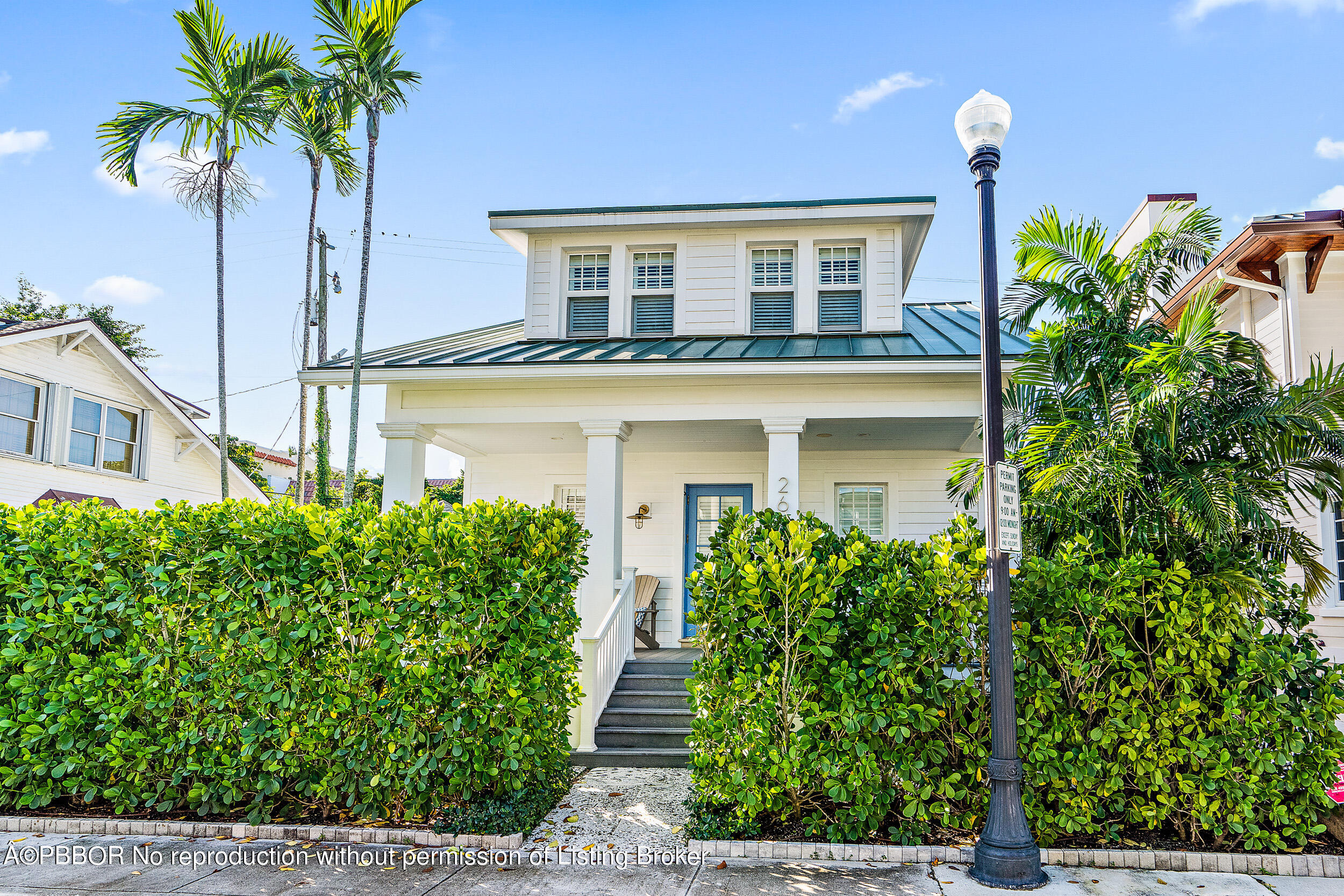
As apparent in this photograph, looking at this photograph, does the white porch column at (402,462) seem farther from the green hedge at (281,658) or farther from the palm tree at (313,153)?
the palm tree at (313,153)

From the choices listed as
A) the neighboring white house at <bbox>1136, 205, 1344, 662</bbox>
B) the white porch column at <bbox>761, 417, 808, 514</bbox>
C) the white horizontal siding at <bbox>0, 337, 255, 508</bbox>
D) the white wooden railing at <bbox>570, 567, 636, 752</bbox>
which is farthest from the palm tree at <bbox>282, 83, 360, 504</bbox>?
the neighboring white house at <bbox>1136, 205, 1344, 662</bbox>

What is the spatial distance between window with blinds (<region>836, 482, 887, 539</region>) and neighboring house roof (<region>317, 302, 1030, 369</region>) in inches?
81.4

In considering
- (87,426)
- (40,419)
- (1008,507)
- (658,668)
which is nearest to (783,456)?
(658,668)

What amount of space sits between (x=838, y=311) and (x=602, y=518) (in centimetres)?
405

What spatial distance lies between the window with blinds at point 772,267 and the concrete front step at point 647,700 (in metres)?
5.14

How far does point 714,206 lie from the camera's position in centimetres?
968

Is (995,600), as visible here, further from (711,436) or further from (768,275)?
(768,275)

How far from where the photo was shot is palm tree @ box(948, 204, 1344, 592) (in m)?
4.34

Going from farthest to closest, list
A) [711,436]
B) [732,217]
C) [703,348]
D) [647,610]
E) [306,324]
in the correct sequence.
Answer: [306,324] → [732,217] → [647,610] → [711,436] → [703,348]

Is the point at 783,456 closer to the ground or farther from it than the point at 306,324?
closer to the ground

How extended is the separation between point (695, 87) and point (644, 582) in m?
6.34

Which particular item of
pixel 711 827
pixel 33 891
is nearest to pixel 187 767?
pixel 33 891

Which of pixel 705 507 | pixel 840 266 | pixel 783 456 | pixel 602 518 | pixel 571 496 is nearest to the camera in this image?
pixel 783 456

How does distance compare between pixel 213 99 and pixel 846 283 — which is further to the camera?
pixel 213 99
